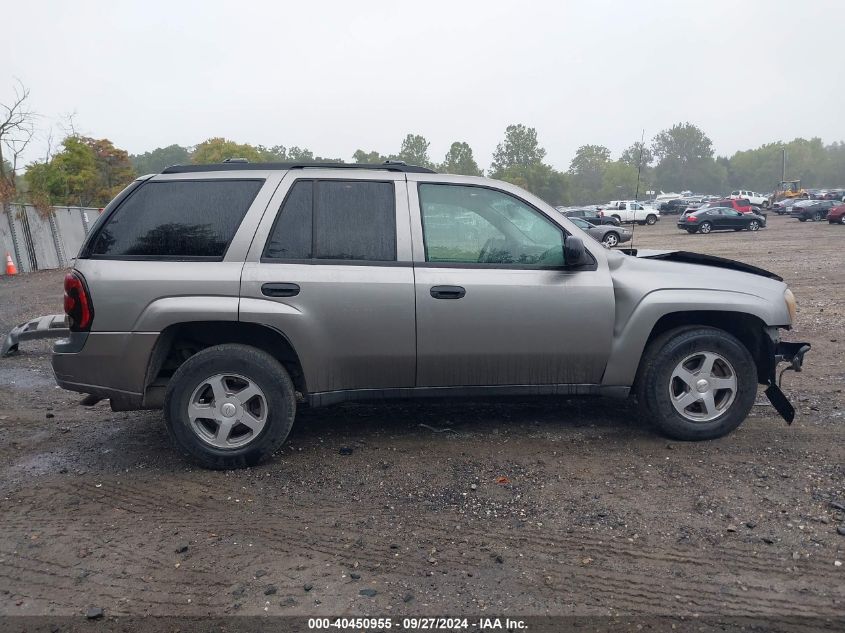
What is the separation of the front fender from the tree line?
15026mm

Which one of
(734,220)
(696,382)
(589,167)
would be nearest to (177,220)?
(696,382)

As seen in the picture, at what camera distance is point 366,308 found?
4484 millimetres

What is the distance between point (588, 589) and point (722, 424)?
87.0 inches

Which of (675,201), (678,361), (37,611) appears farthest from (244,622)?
(675,201)

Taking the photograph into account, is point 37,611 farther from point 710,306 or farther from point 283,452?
point 710,306

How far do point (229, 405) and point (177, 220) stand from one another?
125 centimetres

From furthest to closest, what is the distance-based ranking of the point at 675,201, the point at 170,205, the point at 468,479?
the point at 675,201
the point at 170,205
the point at 468,479

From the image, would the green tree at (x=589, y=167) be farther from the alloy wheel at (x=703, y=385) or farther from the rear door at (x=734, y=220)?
the alloy wheel at (x=703, y=385)

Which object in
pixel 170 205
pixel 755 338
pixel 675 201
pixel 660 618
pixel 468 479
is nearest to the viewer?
pixel 660 618

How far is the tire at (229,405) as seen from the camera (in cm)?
442

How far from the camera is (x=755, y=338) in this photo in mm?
5059

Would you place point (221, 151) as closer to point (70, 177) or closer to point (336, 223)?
point (70, 177)

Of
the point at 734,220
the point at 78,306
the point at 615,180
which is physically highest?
the point at 615,180

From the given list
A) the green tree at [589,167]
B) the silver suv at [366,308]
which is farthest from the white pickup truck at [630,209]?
the green tree at [589,167]
